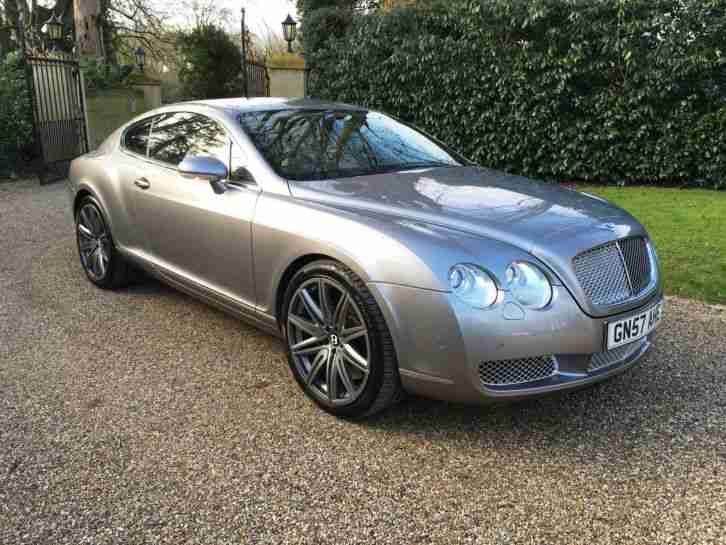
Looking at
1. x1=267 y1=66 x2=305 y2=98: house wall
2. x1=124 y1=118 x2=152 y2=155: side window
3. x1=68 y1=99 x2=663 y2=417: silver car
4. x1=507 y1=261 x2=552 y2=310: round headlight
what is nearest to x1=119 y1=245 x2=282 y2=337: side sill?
x1=68 y1=99 x2=663 y2=417: silver car

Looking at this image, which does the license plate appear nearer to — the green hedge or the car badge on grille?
the car badge on grille

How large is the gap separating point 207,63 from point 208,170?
2176cm

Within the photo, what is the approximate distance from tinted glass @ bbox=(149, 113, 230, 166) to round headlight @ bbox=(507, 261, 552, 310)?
1.89 meters

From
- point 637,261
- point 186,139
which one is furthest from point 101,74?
point 637,261

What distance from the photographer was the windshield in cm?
370

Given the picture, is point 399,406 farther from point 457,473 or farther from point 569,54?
point 569,54

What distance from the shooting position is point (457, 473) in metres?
2.74

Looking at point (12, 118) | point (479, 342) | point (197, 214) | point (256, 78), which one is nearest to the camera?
point (479, 342)

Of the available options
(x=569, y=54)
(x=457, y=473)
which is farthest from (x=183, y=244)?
(x=569, y=54)

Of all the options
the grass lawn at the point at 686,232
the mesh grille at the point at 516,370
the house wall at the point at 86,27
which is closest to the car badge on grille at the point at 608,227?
the mesh grille at the point at 516,370

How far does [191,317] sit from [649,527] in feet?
10.6

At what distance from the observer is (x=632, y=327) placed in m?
2.94

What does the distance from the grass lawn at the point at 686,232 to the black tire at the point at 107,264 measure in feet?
14.0

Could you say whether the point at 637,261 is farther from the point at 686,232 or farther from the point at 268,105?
the point at 686,232
